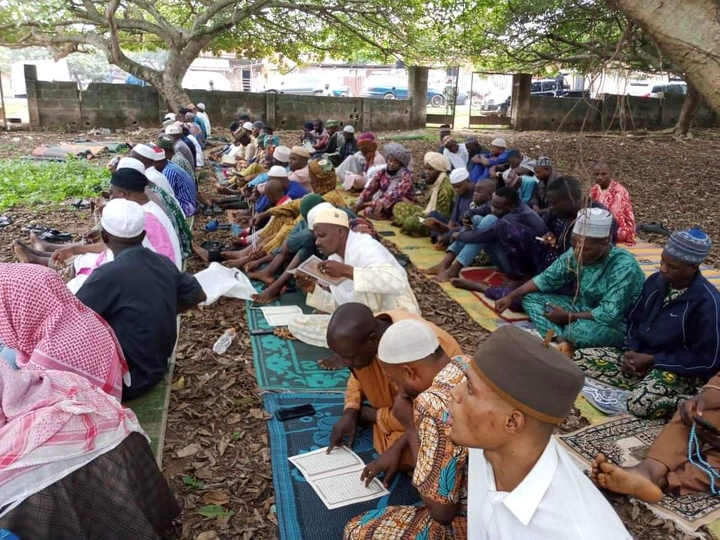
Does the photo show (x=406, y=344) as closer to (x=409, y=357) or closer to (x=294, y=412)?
(x=409, y=357)

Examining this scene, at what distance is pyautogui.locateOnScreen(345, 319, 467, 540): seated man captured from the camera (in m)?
2.05

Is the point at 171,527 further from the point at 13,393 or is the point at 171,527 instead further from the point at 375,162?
the point at 375,162

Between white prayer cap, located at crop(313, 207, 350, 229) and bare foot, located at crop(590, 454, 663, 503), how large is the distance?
7.96 ft

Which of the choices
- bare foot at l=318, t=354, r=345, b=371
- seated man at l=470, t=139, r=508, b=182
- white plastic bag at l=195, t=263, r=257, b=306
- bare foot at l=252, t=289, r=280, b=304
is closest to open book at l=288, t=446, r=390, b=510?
bare foot at l=318, t=354, r=345, b=371

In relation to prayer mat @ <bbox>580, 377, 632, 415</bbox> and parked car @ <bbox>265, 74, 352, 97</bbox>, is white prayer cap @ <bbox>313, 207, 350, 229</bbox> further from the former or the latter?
parked car @ <bbox>265, 74, 352, 97</bbox>

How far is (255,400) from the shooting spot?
12.5 ft

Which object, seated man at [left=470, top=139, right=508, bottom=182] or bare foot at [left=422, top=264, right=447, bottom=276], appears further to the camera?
seated man at [left=470, top=139, right=508, bottom=182]

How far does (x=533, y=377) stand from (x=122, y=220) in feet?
9.15

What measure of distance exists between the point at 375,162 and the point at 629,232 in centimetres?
474

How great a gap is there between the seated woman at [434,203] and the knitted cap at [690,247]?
13.8 feet

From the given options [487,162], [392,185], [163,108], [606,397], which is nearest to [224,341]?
[606,397]

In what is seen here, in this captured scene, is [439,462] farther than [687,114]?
No

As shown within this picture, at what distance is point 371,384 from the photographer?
3.20m

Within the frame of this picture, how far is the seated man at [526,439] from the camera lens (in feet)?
4.83
